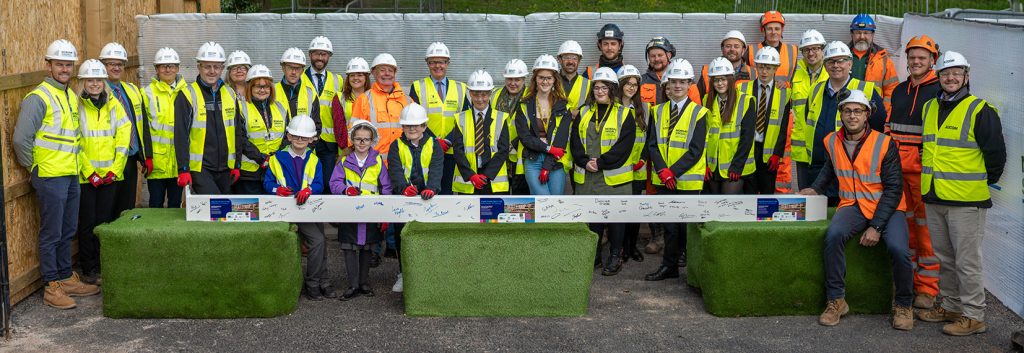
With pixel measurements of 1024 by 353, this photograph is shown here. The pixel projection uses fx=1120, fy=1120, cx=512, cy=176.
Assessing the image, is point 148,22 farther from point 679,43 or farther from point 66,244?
point 679,43

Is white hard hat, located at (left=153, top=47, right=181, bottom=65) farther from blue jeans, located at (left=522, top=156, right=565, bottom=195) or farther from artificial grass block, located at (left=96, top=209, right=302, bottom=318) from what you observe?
blue jeans, located at (left=522, top=156, right=565, bottom=195)

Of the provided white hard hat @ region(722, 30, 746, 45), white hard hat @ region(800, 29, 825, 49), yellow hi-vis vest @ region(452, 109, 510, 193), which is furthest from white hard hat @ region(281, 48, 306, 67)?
white hard hat @ region(800, 29, 825, 49)

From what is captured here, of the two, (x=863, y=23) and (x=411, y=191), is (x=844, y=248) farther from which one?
(x=411, y=191)

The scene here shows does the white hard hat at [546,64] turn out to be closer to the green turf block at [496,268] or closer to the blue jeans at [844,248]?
the green turf block at [496,268]

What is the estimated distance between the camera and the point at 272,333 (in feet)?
28.0

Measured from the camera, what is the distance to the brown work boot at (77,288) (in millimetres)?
9523

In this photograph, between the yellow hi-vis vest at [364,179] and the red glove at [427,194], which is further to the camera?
the yellow hi-vis vest at [364,179]

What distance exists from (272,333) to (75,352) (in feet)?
4.61

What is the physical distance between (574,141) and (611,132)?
357mm

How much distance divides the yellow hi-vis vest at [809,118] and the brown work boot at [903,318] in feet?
5.86

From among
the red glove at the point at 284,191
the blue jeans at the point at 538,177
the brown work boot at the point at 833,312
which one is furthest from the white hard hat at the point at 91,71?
the brown work boot at the point at 833,312

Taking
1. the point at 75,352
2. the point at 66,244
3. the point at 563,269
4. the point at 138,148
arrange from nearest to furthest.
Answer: the point at 75,352 < the point at 563,269 < the point at 66,244 < the point at 138,148

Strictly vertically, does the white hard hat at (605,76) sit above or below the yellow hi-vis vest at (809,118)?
above

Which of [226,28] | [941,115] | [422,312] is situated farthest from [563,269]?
[226,28]
